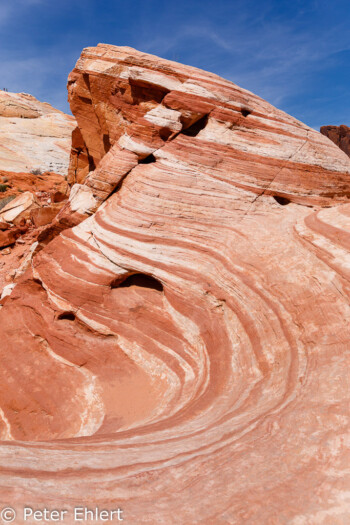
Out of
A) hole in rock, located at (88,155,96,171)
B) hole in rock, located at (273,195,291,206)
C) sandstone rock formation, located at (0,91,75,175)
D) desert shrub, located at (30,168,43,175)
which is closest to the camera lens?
hole in rock, located at (273,195,291,206)

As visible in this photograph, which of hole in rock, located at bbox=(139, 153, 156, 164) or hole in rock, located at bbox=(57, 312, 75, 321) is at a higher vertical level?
hole in rock, located at bbox=(139, 153, 156, 164)

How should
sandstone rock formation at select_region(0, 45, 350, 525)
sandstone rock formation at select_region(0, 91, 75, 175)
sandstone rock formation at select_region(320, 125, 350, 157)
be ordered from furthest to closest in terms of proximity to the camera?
1. sandstone rock formation at select_region(320, 125, 350, 157)
2. sandstone rock formation at select_region(0, 91, 75, 175)
3. sandstone rock formation at select_region(0, 45, 350, 525)

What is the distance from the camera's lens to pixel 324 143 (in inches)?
319

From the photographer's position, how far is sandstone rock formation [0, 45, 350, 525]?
96.2 inches

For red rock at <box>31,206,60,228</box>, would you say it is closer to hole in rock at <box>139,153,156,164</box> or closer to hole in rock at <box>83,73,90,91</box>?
hole in rock at <box>83,73,90,91</box>

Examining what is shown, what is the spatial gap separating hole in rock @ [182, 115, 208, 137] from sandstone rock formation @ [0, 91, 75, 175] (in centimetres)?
2216

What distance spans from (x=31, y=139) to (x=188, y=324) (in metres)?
30.8

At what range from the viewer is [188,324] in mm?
5965

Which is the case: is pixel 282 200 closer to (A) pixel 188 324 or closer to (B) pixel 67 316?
(A) pixel 188 324

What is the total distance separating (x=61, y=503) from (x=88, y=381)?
4.32m

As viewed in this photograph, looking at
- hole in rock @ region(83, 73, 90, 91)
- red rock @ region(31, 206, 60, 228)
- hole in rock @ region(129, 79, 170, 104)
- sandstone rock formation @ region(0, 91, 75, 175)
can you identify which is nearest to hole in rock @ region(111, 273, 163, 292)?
hole in rock @ region(129, 79, 170, 104)

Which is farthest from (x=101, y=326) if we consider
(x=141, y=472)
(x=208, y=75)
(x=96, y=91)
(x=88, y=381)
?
(x=96, y=91)

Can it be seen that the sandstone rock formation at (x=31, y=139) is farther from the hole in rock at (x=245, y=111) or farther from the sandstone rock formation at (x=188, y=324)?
the hole in rock at (x=245, y=111)

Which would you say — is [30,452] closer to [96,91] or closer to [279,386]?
[279,386]
